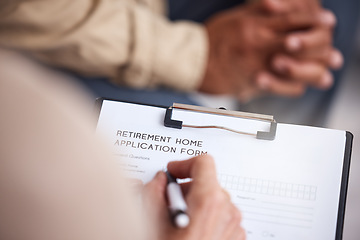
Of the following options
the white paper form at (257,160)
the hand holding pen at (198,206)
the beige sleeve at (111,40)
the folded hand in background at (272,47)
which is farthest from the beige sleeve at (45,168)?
the folded hand in background at (272,47)

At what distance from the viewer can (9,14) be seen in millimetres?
701

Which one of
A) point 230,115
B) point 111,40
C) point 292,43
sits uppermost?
point 292,43

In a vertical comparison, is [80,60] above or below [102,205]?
above

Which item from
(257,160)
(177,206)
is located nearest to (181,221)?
(177,206)

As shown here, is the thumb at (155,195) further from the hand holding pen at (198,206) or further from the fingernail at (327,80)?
the fingernail at (327,80)

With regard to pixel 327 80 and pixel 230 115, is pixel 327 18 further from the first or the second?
pixel 230 115

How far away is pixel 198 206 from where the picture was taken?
1.20 feet

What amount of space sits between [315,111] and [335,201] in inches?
21.7

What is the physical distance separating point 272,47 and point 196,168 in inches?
22.0

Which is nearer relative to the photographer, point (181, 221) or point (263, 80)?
point (181, 221)

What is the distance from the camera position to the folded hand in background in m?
0.89

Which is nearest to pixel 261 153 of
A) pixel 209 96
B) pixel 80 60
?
pixel 80 60

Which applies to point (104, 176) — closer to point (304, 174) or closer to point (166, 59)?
point (304, 174)

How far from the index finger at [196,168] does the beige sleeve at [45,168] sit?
0.25m
